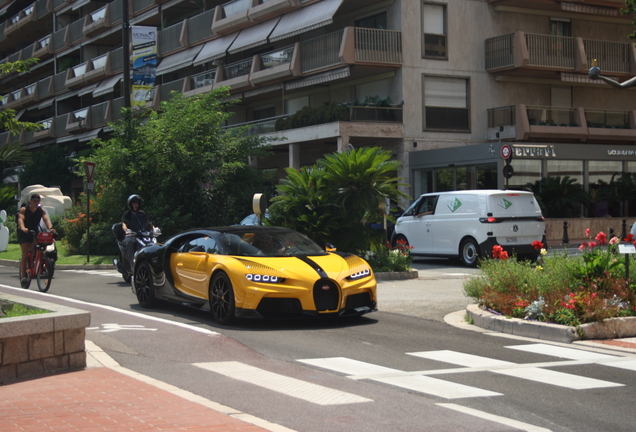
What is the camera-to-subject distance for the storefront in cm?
2817

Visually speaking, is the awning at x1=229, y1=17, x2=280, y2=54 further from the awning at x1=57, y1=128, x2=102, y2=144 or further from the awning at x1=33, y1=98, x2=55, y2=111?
the awning at x1=33, y1=98, x2=55, y2=111

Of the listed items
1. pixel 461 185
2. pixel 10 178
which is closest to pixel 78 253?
pixel 461 185

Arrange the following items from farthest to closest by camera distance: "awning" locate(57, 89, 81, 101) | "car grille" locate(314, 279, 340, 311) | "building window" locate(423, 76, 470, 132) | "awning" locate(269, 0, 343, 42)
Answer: "awning" locate(57, 89, 81, 101)
"building window" locate(423, 76, 470, 132)
"awning" locate(269, 0, 343, 42)
"car grille" locate(314, 279, 340, 311)

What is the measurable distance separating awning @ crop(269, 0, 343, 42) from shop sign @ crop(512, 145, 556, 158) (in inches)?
340

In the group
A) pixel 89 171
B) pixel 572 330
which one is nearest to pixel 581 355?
pixel 572 330

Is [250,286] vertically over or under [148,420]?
over

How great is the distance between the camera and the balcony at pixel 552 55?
3177cm

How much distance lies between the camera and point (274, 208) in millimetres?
18031

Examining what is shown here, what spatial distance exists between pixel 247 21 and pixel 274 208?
67.4 ft

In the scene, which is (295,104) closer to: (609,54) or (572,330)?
(609,54)

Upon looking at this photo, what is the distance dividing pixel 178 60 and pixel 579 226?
22904 millimetres

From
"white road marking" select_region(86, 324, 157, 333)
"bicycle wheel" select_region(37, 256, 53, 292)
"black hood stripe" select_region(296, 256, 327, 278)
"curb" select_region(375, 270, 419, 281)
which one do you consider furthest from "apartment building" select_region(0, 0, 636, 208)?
"white road marking" select_region(86, 324, 157, 333)

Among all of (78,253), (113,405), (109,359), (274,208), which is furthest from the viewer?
(78,253)

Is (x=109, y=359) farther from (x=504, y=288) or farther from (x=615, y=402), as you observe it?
(x=504, y=288)
